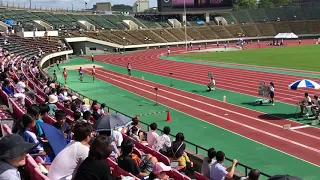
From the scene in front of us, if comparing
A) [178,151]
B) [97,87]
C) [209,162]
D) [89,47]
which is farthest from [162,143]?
[89,47]

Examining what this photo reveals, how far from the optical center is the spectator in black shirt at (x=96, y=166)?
4.36 m

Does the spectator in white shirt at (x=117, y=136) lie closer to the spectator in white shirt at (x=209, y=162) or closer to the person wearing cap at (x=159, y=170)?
the spectator in white shirt at (x=209, y=162)

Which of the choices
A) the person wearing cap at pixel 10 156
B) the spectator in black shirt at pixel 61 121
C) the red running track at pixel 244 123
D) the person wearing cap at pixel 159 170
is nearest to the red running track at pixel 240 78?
the red running track at pixel 244 123

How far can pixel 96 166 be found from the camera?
14.3 feet

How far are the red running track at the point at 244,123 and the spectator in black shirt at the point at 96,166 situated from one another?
10.3 metres

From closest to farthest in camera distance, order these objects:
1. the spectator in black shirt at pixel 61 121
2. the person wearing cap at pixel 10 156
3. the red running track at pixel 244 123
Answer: the person wearing cap at pixel 10 156, the spectator in black shirt at pixel 61 121, the red running track at pixel 244 123

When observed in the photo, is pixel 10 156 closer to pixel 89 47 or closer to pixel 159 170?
pixel 159 170

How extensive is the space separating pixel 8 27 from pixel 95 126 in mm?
54236

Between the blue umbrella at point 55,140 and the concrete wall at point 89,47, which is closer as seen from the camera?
the blue umbrella at point 55,140

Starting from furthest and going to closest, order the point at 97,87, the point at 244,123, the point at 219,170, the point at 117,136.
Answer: the point at 97,87
the point at 244,123
the point at 117,136
the point at 219,170

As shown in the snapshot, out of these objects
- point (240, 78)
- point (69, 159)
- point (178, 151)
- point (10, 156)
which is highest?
point (10, 156)

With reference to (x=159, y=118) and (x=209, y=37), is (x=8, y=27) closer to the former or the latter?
(x=159, y=118)

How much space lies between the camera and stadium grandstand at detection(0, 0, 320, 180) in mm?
5309

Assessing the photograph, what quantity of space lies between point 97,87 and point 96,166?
2803cm
